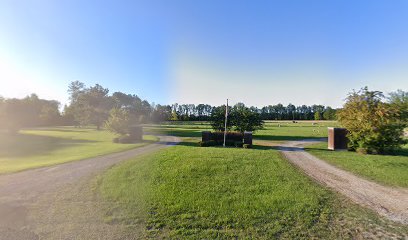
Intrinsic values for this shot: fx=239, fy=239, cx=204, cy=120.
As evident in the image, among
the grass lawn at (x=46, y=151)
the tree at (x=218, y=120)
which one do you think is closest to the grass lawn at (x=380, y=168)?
the tree at (x=218, y=120)

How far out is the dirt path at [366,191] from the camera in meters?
6.78

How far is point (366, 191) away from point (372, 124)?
11947 millimetres

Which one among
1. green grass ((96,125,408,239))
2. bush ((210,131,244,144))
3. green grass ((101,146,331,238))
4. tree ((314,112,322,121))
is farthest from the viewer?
tree ((314,112,322,121))

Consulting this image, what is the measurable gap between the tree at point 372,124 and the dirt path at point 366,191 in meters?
7.88

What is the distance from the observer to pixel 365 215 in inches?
250

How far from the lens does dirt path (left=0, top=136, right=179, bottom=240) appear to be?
19.2 feet

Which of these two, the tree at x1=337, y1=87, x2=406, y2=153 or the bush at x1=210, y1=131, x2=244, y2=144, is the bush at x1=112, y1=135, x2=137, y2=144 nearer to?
the bush at x1=210, y1=131, x2=244, y2=144

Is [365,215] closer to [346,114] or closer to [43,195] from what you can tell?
[43,195]

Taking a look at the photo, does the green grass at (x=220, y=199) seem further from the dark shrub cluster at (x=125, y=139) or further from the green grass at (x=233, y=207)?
the dark shrub cluster at (x=125, y=139)

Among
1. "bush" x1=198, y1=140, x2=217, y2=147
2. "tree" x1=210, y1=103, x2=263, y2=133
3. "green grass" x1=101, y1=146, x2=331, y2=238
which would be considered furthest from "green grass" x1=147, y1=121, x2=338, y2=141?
"green grass" x1=101, y1=146, x2=331, y2=238

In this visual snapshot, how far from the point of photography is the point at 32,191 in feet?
29.2

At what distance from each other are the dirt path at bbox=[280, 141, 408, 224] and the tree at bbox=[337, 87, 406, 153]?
788cm

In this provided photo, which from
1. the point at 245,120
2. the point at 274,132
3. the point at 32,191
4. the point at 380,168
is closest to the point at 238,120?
the point at 245,120

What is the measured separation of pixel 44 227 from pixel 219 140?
21832 millimetres
